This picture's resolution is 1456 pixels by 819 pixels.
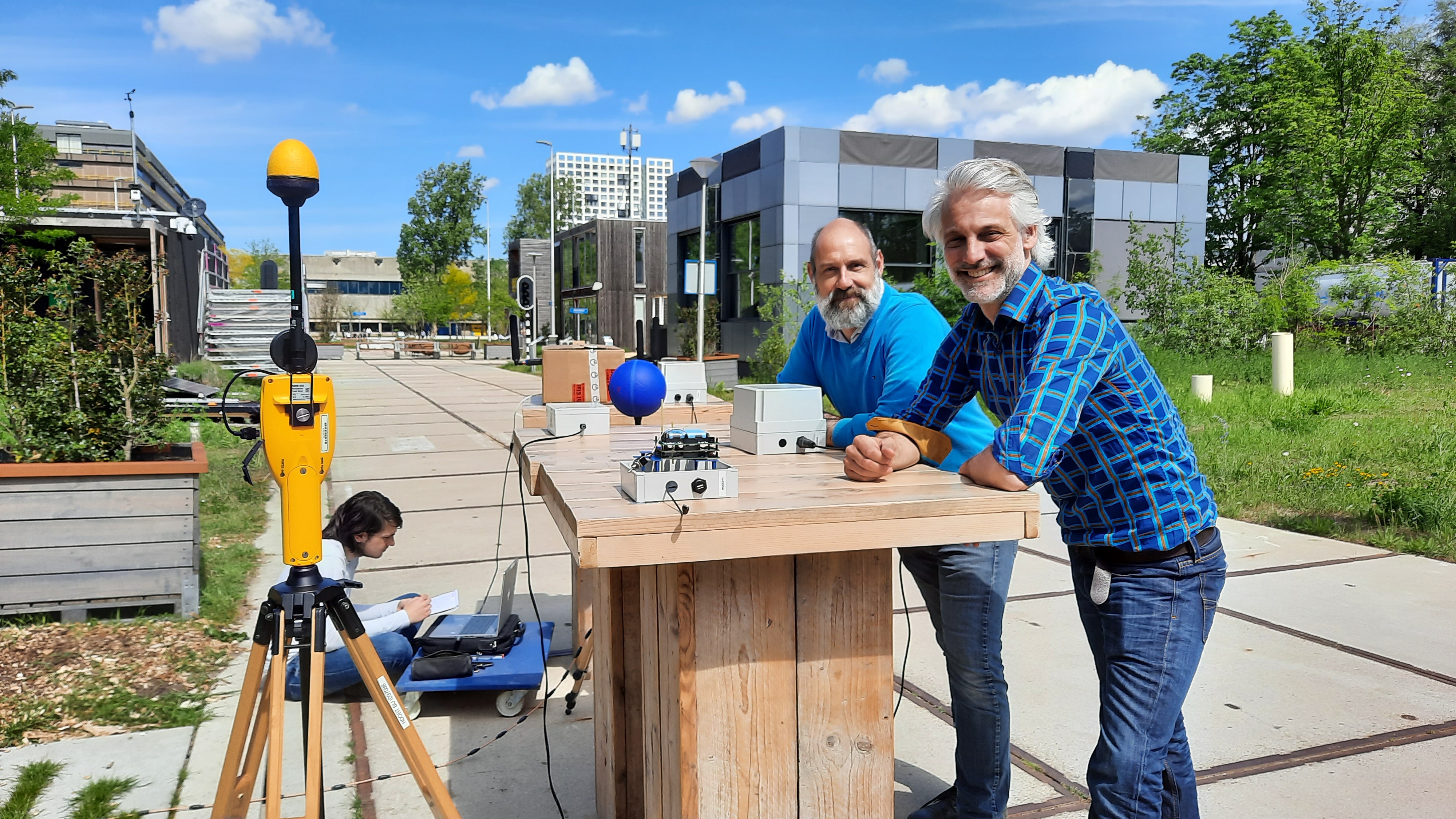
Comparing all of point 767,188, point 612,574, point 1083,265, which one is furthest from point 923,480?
point 1083,265

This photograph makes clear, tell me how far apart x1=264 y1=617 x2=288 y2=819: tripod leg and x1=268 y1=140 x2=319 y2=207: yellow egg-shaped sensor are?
0.97m

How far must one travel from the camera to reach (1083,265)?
23.4 m

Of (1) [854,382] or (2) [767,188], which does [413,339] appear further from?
(1) [854,382]

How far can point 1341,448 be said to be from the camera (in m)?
8.73

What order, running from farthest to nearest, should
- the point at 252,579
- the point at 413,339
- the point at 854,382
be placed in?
the point at 413,339 < the point at 252,579 < the point at 854,382

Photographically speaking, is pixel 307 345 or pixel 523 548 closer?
pixel 307 345

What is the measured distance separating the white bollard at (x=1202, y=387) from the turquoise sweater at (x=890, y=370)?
10930 mm

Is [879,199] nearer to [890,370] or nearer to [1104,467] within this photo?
[890,370]

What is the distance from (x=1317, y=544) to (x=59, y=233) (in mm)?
18137

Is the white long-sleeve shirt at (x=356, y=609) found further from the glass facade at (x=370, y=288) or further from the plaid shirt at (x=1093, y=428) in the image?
the glass facade at (x=370, y=288)

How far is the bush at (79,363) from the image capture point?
4.55 m

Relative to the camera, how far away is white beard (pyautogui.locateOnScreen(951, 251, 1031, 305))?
2.04 metres

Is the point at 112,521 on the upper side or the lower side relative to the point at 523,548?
upper

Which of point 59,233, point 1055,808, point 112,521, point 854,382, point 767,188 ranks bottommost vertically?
point 1055,808
